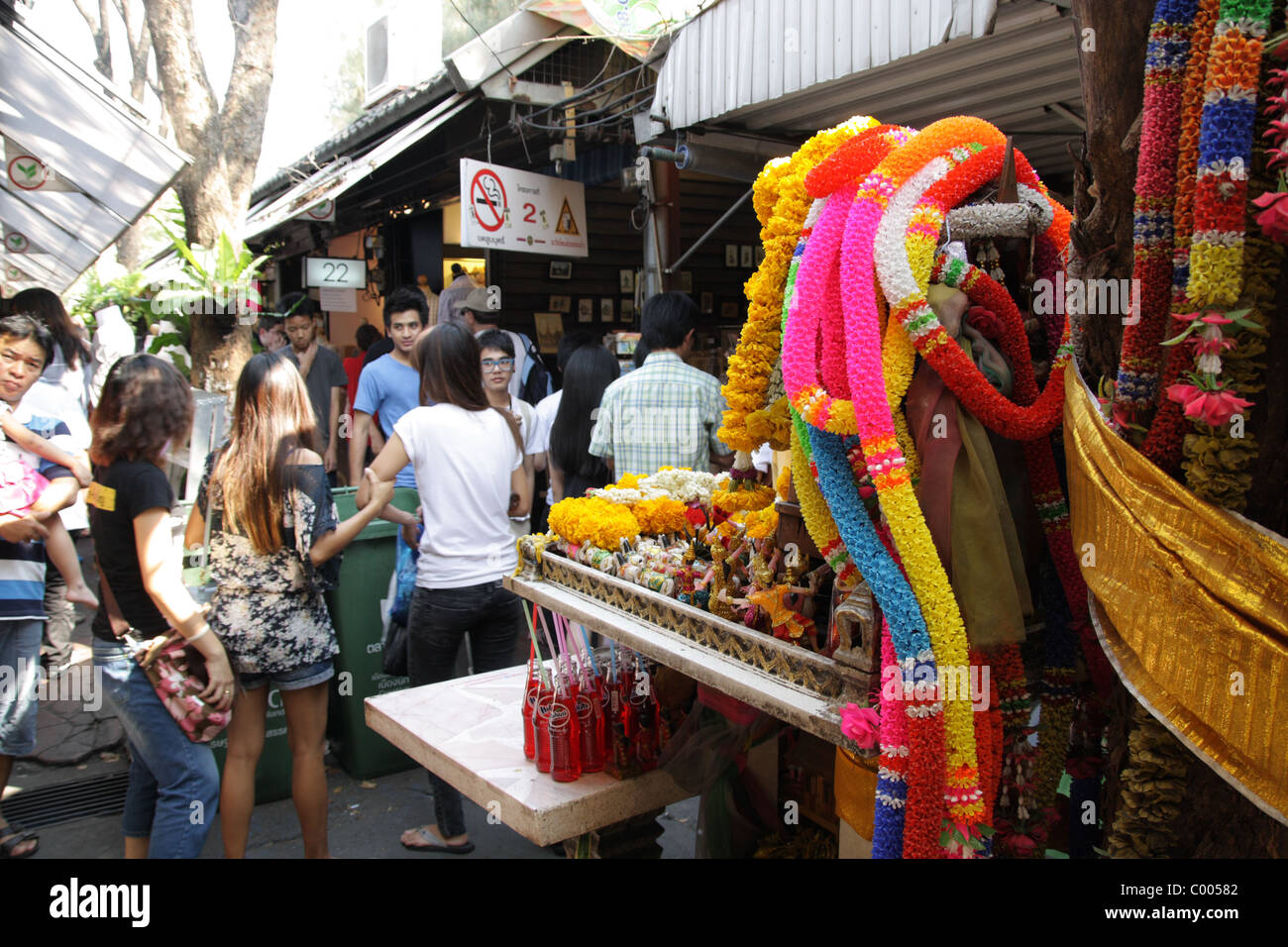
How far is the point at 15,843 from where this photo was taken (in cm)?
405

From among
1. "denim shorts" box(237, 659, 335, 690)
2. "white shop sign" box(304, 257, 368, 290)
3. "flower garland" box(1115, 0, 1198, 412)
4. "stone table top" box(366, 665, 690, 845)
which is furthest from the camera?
"white shop sign" box(304, 257, 368, 290)

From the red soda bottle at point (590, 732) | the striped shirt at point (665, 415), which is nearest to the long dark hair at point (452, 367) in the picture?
the striped shirt at point (665, 415)

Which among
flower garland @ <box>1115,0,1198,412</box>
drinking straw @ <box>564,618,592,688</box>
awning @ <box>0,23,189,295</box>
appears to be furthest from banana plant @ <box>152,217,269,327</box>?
flower garland @ <box>1115,0,1198,412</box>

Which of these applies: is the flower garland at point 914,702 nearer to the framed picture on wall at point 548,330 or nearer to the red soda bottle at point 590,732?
the red soda bottle at point 590,732

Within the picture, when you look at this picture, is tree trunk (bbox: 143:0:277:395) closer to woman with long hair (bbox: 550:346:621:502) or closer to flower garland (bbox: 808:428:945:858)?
woman with long hair (bbox: 550:346:621:502)

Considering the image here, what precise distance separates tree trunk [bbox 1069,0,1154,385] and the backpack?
495 cm

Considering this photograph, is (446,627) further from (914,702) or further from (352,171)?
(352,171)

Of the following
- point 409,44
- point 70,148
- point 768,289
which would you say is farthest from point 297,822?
point 409,44

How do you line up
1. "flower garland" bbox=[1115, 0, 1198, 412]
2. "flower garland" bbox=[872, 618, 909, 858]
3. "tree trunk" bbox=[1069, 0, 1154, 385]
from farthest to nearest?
"flower garland" bbox=[872, 618, 909, 858], "tree trunk" bbox=[1069, 0, 1154, 385], "flower garland" bbox=[1115, 0, 1198, 412]

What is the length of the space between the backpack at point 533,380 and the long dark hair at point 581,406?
1.42 m

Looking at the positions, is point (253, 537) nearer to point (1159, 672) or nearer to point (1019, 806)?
point (1019, 806)

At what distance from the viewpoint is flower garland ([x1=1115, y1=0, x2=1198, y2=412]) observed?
1.55 m

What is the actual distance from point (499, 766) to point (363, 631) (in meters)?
2.03

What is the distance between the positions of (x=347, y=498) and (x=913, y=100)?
146 inches
